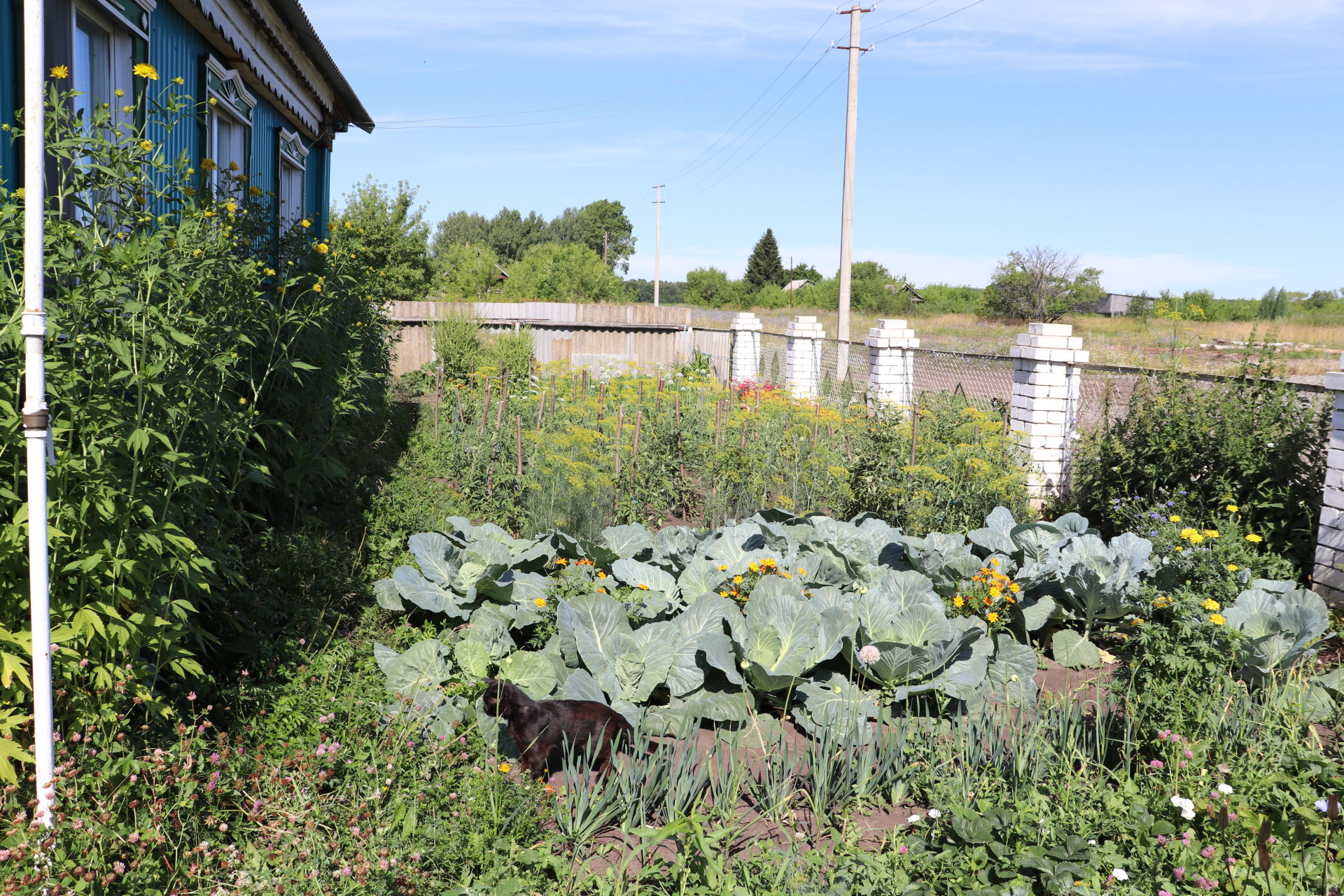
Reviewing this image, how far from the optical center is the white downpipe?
2389 mm

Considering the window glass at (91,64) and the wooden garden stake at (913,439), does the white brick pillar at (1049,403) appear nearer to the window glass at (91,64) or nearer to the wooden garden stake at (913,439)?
the wooden garden stake at (913,439)

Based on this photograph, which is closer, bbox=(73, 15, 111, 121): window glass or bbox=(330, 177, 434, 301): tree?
bbox=(73, 15, 111, 121): window glass

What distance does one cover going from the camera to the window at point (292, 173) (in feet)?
34.0

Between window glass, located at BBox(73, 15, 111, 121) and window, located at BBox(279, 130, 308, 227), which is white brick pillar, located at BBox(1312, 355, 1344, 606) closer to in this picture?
window glass, located at BBox(73, 15, 111, 121)

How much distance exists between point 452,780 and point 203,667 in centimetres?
155

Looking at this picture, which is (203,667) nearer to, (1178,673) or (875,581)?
(875,581)

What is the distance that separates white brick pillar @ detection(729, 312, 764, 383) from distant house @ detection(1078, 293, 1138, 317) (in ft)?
120

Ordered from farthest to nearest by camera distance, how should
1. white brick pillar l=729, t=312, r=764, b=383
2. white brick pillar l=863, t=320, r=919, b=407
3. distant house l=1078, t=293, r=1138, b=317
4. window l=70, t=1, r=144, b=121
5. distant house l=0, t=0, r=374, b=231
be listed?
distant house l=1078, t=293, r=1138, b=317 < white brick pillar l=729, t=312, r=764, b=383 < white brick pillar l=863, t=320, r=919, b=407 < window l=70, t=1, r=144, b=121 < distant house l=0, t=0, r=374, b=231

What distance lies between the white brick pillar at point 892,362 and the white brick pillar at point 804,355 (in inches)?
126

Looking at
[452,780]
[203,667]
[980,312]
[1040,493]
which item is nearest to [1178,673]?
[452,780]

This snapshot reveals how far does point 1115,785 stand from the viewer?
11.3 ft

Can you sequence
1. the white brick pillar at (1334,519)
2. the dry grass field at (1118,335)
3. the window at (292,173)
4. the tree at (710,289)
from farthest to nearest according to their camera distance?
the tree at (710,289) < the dry grass field at (1118,335) < the window at (292,173) < the white brick pillar at (1334,519)

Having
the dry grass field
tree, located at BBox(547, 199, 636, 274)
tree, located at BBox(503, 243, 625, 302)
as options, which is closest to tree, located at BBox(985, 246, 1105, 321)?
the dry grass field

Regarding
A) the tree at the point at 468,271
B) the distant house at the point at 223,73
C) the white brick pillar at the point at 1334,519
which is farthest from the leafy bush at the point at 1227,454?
the tree at the point at 468,271
